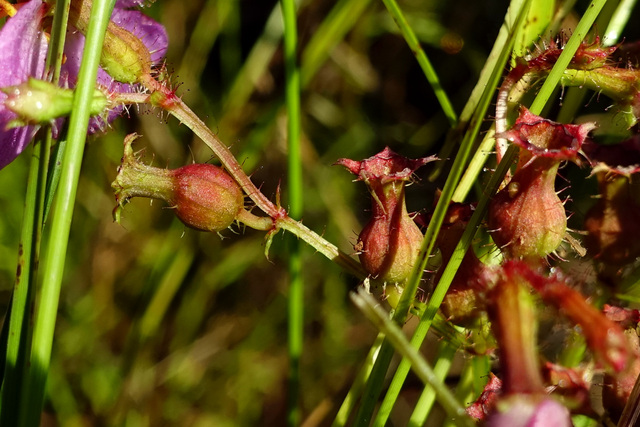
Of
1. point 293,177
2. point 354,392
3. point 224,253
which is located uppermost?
point 293,177

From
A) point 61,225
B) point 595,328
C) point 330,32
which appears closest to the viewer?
point 595,328

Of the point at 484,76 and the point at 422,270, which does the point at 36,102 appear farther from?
the point at 484,76

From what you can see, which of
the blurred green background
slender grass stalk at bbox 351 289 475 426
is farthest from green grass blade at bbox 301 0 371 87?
slender grass stalk at bbox 351 289 475 426

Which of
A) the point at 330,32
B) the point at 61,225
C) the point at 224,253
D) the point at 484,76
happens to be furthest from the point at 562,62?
the point at 224,253

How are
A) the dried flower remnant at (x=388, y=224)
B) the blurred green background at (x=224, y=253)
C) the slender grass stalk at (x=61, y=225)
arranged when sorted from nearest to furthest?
the slender grass stalk at (x=61, y=225) < the dried flower remnant at (x=388, y=224) < the blurred green background at (x=224, y=253)

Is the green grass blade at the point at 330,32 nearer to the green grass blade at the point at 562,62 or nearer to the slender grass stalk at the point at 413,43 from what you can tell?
the slender grass stalk at the point at 413,43

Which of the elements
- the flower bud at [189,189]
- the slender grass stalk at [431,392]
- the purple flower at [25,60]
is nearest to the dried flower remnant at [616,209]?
the slender grass stalk at [431,392]

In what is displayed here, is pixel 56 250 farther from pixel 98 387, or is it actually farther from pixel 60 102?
pixel 98 387
